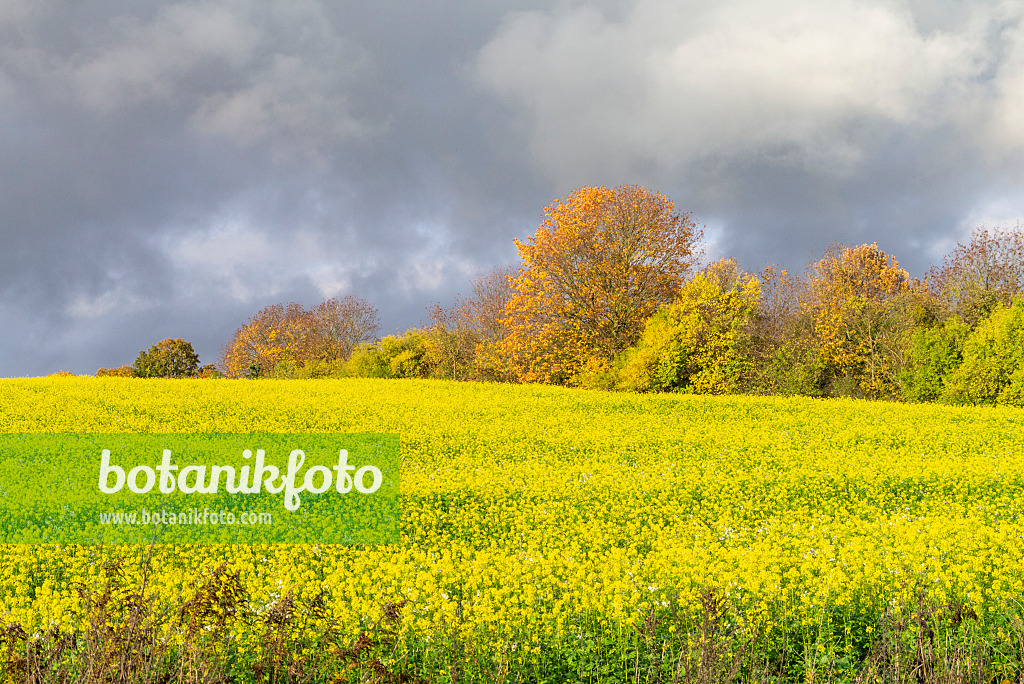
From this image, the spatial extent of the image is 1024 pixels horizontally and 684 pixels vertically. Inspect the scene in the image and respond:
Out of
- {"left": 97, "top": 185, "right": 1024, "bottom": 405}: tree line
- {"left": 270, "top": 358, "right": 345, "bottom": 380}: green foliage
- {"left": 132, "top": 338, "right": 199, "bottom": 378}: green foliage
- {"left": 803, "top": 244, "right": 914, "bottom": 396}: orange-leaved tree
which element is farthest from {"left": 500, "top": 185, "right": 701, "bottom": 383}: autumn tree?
{"left": 132, "top": 338, "right": 199, "bottom": 378}: green foliage

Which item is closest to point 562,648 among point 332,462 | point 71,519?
point 71,519

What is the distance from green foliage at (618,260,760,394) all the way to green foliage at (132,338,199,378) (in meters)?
29.3

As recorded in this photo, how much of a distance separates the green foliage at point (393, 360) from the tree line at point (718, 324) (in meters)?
4.56

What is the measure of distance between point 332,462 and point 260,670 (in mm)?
9887

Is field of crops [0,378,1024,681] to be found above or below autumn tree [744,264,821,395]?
below

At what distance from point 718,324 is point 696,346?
1.19 m

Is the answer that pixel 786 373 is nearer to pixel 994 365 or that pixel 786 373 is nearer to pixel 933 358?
pixel 933 358

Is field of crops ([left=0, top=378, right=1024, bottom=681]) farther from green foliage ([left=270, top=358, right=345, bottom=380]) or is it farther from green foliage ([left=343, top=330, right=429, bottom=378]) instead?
green foliage ([left=270, top=358, right=345, bottom=380])

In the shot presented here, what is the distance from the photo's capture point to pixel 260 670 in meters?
3.87

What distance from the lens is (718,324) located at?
2677 cm

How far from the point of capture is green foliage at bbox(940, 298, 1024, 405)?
22891 mm

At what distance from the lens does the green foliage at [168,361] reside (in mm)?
42812

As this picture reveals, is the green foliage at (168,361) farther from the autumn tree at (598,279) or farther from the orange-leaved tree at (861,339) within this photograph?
the orange-leaved tree at (861,339)

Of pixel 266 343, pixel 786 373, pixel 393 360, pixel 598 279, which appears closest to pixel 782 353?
pixel 786 373
